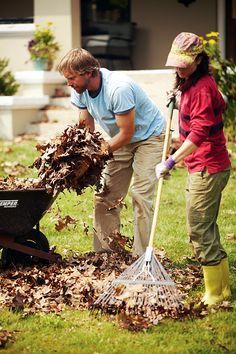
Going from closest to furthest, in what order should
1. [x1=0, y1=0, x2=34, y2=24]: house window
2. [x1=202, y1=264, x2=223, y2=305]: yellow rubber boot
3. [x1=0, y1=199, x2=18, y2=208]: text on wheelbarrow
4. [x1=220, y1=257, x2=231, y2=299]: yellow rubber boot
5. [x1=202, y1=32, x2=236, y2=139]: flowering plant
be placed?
[x1=202, y1=264, x2=223, y2=305]: yellow rubber boot
[x1=220, y1=257, x2=231, y2=299]: yellow rubber boot
[x1=0, y1=199, x2=18, y2=208]: text on wheelbarrow
[x1=202, y1=32, x2=236, y2=139]: flowering plant
[x1=0, y1=0, x2=34, y2=24]: house window

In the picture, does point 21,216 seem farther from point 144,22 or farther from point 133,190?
point 144,22

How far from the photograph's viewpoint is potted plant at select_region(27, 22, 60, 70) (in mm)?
15047

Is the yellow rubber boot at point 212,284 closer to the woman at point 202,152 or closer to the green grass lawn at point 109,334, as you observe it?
the woman at point 202,152

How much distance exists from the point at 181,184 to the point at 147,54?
659cm

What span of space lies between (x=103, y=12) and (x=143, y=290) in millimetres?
12254

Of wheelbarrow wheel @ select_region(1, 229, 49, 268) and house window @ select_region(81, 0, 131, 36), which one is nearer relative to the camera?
wheelbarrow wheel @ select_region(1, 229, 49, 268)

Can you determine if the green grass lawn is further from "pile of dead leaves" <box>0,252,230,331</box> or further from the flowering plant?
the flowering plant

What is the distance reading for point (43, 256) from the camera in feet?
23.5

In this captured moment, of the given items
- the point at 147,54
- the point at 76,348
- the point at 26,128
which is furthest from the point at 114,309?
the point at 147,54

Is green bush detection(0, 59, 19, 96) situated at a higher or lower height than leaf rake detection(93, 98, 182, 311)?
higher

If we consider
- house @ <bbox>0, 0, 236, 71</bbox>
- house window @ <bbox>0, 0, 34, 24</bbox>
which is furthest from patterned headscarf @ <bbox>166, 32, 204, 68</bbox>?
house window @ <bbox>0, 0, 34, 24</bbox>

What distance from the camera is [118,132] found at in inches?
280

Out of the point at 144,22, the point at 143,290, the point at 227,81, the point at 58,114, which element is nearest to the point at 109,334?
the point at 143,290

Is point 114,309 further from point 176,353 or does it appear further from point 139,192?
point 139,192
